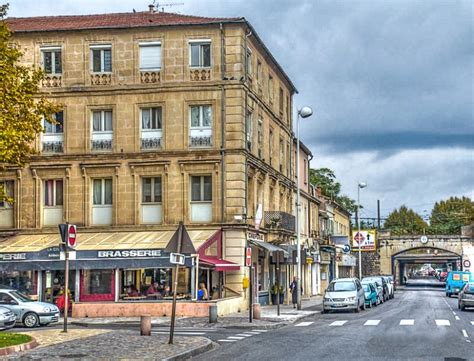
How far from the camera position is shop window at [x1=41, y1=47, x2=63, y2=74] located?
42219 millimetres

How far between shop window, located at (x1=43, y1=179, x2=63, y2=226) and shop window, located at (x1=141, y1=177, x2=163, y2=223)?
4164 mm

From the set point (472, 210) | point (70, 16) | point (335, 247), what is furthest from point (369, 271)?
point (70, 16)

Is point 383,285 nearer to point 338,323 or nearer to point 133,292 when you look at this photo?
point 133,292

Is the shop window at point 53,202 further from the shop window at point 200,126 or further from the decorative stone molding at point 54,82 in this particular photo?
the shop window at point 200,126

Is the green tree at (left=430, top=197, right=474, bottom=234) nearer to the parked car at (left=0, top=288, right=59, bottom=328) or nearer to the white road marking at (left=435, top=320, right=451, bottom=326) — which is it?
the white road marking at (left=435, top=320, right=451, bottom=326)

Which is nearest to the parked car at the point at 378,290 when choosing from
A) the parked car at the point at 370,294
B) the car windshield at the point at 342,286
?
the parked car at the point at 370,294

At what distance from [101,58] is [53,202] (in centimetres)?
738

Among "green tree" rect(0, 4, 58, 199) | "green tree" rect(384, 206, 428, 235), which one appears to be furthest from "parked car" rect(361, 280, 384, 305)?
"green tree" rect(384, 206, 428, 235)

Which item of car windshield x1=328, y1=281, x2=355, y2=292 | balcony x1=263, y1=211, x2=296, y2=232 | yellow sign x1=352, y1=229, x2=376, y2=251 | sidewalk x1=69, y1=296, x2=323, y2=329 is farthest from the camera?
yellow sign x1=352, y1=229, x2=376, y2=251

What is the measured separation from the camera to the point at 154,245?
124 feet

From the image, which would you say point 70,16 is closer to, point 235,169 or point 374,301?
point 235,169

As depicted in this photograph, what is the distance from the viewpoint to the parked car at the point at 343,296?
1610 inches

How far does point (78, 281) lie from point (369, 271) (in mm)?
69105

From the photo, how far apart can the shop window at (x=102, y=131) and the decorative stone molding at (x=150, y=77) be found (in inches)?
90.5
